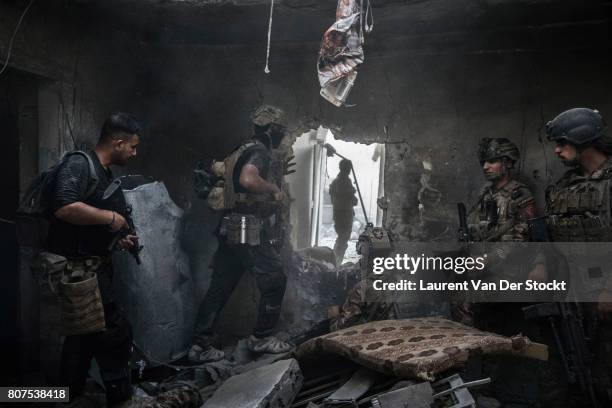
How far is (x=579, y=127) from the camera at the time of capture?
157 inches

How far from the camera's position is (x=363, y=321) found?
16.2 ft

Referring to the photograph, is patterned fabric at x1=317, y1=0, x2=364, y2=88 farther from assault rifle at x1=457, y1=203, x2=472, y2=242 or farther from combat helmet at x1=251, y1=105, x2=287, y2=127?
assault rifle at x1=457, y1=203, x2=472, y2=242

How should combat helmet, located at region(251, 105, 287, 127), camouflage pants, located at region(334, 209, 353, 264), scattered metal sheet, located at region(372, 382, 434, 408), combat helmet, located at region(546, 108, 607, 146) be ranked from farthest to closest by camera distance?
camouflage pants, located at region(334, 209, 353, 264) → combat helmet, located at region(251, 105, 287, 127) → combat helmet, located at region(546, 108, 607, 146) → scattered metal sheet, located at region(372, 382, 434, 408)

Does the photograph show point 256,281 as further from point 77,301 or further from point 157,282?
point 77,301

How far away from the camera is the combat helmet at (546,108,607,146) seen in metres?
3.96

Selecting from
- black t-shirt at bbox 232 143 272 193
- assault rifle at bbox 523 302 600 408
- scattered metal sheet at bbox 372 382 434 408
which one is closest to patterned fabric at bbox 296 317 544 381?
scattered metal sheet at bbox 372 382 434 408

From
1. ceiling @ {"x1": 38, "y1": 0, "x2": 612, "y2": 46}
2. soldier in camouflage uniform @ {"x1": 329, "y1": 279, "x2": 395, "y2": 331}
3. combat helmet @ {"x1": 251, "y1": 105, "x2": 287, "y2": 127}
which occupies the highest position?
ceiling @ {"x1": 38, "y1": 0, "x2": 612, "y2": 46}

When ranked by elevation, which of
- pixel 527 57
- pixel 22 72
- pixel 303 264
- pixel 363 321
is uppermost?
pixel 527 57

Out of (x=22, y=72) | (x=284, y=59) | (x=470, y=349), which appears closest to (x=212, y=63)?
(x=284, y=59)

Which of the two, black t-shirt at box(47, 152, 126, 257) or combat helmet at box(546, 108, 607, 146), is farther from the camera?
combat helmet at box(546, 108, 607, 146)

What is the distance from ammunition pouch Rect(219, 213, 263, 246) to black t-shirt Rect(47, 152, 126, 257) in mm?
1602

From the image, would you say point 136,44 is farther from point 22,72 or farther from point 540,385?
point 540,385

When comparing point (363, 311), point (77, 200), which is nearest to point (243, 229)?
point (363, 311)

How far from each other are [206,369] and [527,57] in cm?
479
